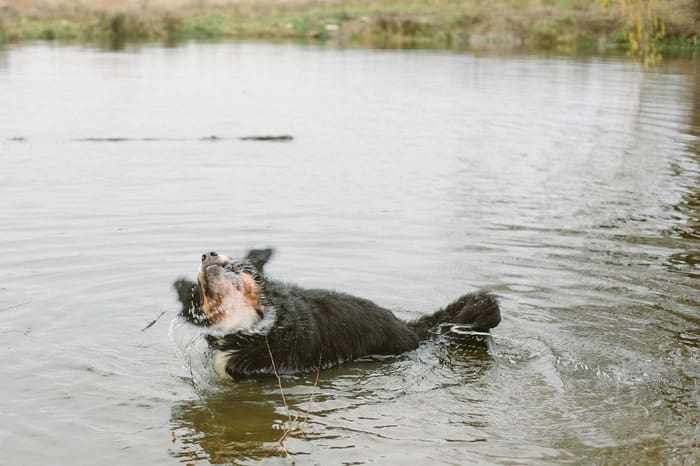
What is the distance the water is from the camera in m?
5.41

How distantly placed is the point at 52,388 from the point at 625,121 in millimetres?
14425

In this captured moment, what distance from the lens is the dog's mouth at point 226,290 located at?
18.4 ft

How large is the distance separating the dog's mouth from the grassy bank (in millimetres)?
34122

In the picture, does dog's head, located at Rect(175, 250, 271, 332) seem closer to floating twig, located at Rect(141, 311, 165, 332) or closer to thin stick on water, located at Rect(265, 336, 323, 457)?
thin stick on water, located at Rect(265, 336, 323, 457)

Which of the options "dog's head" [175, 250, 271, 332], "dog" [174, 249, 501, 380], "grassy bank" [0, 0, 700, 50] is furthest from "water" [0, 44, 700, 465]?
"grassy bank" [0, 0, 700, 50]

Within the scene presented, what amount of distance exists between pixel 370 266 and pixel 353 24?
45727mm

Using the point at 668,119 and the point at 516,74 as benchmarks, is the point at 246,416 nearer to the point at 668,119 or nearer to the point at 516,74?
the point at 668,119

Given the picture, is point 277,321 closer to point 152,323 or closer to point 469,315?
point 469,315

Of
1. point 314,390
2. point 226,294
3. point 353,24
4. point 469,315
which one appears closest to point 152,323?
point 226,294

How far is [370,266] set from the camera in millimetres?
8617

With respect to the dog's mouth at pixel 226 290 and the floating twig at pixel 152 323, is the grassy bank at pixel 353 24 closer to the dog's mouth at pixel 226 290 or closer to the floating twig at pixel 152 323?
the floating twig at pixel 152 323

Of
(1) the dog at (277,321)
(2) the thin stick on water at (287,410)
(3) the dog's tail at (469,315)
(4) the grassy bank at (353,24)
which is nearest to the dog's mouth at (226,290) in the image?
(1) the dog at (277,321)

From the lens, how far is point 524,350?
262 inches

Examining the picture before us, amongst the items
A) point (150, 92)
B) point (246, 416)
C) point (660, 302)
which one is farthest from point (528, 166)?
point (150, 92)
